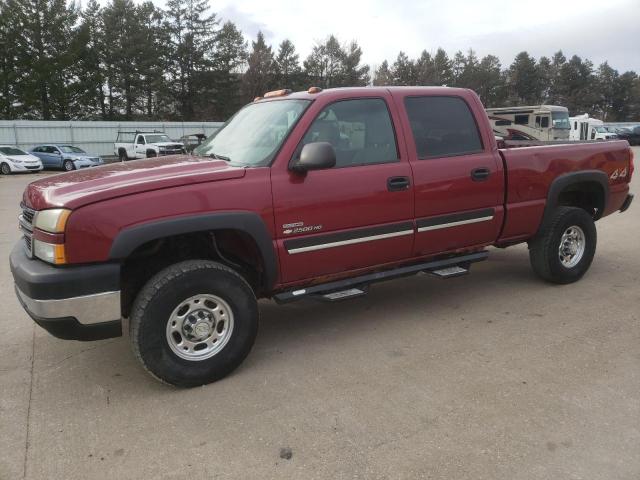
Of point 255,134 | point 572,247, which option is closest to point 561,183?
point 572,247

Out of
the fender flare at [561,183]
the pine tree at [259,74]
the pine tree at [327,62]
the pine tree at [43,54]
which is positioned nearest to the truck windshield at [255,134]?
the fender flare at [561,183]

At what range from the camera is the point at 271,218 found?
11.7 feet

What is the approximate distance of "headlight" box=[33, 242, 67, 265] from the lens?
9.90ft

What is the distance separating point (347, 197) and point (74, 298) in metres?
1.91

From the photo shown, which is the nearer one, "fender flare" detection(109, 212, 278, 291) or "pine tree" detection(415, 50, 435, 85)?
"fender flare" detection(109, 212, 278, 291)

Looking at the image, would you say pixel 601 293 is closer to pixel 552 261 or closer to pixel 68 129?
pixel 552 261

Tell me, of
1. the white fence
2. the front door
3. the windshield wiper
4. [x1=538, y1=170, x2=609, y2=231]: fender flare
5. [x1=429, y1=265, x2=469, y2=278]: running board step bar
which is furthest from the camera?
the white fence

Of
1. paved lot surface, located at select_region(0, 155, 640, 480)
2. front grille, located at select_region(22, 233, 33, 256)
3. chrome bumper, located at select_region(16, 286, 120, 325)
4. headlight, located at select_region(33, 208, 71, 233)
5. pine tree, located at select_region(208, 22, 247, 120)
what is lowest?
paved lot surface, located at select_region(0, 155, 640, 480)

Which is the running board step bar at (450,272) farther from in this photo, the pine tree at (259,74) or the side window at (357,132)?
the pine tree at (259,74)

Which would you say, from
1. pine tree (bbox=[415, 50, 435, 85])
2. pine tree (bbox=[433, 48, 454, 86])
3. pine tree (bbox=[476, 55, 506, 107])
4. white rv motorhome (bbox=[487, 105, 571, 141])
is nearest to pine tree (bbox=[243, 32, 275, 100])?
pine tree (bbox=[415, 50, 435, 85])

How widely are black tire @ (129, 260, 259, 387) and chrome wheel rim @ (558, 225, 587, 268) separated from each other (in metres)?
3.48

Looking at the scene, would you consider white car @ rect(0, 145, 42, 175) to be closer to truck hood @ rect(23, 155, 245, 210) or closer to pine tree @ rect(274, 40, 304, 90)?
truck hood @ rect(23, 155, 245, 210)

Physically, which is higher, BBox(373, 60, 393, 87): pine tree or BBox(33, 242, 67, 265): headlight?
BBox(373, 60, 393, 87): pine tree

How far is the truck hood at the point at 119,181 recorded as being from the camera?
3111 mm
